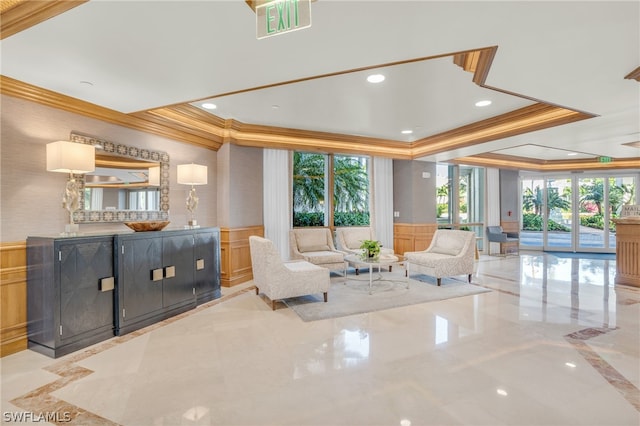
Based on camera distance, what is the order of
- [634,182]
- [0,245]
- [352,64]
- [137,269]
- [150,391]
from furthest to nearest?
[634,182] → [137,269] → [0,245] → [352,64] → [150,391]

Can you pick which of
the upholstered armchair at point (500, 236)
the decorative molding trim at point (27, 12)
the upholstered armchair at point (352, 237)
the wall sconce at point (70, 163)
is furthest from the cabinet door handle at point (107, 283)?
the upholstered armchair at point (500, 236)

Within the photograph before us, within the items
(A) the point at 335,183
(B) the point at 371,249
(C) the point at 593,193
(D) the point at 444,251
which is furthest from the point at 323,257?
(C) the point at 593,193

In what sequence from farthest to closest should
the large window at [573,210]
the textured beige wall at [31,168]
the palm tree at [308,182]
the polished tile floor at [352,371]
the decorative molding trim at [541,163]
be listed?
the large window at [573,210] → the decorative molding trim at [541,163] → the palm tree at [308,182] → the textured beige wall at [31,168] → the polished tile floor at [352,371]

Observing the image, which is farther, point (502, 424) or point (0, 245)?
point (0, 245)

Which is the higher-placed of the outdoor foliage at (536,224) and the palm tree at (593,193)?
the palm tree at (593,193)

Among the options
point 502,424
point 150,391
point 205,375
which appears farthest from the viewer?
point 205,375

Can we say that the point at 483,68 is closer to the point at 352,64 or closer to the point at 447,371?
the point at 352,64

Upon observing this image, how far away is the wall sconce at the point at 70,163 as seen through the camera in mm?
2969

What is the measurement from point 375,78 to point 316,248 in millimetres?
3475

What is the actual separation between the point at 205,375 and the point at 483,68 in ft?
11.0

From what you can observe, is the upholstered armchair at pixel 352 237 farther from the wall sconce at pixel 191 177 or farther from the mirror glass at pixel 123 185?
the mirror glass at pixel 123 185

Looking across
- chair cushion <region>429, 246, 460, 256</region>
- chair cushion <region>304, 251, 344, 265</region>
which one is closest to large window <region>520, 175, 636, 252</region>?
chair cushion <region>429, 246, 460, 256</region>

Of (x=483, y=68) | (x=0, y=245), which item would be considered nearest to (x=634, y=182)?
(x=483, y=68)

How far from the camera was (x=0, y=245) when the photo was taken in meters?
2.88
